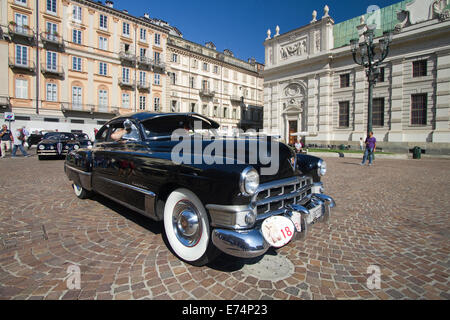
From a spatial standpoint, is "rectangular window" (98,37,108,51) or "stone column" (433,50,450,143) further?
"rectangular window" (98,37,108,51)

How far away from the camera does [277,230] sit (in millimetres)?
1999

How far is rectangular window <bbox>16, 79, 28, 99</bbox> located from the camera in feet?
80.9

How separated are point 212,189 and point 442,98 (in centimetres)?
2805

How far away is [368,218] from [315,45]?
2946cm

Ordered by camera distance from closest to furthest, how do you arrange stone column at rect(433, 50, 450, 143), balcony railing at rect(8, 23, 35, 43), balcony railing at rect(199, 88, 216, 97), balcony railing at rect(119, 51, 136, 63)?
stone column at rect(433, 50, 450, 143)
balcony railing at rect(8, 23, 35, 43)
balcony railing at rect(119, 51, 136, 63)
balcony railing at rect(199, 88, 216, 97)

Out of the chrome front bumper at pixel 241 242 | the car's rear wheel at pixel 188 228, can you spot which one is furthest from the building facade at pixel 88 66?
the chrome front bumper at pixel 241 242

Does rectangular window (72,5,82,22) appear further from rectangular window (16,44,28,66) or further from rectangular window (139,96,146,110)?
rectangular window (139,96,146,110)

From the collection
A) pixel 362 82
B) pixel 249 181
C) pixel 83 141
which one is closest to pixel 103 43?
pixel 83 141

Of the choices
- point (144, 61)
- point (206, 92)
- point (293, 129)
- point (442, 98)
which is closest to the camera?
point (442, 98)

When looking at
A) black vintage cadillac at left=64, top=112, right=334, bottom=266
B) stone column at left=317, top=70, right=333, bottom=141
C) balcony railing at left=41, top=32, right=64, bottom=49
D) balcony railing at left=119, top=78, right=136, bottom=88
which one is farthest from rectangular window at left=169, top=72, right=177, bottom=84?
black vintage cadillac at left=64, top=112, right=334, bottom=266

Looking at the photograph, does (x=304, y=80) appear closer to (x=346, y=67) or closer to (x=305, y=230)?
(x=346, y=67)

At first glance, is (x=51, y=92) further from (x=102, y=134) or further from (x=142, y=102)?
(x=102, y=134)

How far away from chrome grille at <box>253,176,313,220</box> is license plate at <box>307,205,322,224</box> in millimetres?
175

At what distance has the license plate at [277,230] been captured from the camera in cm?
194
